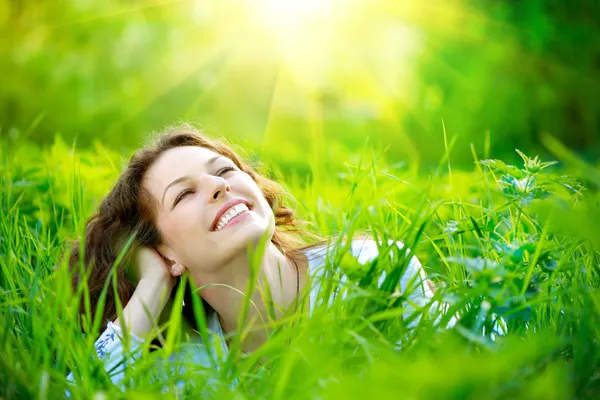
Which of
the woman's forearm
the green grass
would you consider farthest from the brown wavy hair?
the green grass

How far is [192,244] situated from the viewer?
1893 millimetres

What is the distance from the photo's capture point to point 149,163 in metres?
2.21

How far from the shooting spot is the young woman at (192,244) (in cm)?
183

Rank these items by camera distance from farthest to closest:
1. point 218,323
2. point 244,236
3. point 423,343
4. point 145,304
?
point 218,323
point 145,304
point 244,236
point 423,343

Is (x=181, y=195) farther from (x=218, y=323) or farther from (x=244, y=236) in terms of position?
(x=218, y=323)

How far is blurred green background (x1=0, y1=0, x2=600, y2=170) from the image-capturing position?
6.49m

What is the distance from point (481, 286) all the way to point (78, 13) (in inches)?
288

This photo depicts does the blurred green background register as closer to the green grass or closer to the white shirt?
the white shirt

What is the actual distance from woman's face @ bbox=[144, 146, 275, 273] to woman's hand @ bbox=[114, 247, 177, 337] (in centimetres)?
5

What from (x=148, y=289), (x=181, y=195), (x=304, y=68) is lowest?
(x=304, y=68)

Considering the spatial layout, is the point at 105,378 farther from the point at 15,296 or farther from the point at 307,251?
the point at 307,251

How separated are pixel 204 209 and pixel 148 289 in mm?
307

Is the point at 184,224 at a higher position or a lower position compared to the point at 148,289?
higher

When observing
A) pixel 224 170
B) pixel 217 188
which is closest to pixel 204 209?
pixel 217 188
